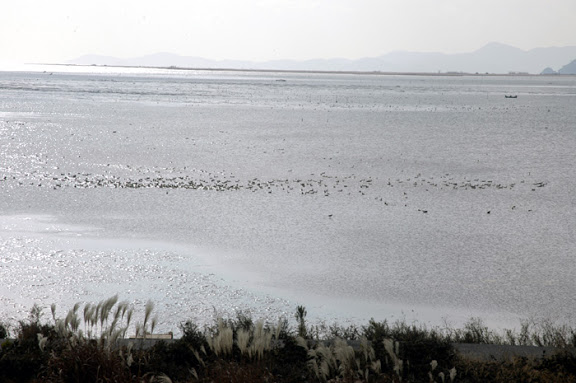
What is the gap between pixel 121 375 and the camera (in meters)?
7.09

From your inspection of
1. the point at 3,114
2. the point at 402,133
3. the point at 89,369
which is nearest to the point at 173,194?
the point at 89,369

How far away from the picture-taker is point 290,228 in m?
20.0

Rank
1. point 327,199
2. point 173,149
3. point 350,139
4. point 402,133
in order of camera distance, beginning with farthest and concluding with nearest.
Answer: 1. point 402,133
2. point 350,139
3. point 173,149
4. point 327,199

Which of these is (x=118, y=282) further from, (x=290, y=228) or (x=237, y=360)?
(x=237, y=360)

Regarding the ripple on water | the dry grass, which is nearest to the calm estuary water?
the ripple on water

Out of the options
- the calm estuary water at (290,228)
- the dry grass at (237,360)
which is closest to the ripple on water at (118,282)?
the calm estuary water at (290,228)

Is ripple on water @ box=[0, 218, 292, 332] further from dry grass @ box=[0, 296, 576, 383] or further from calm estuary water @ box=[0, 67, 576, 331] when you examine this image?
dry grass @ box=[0, 296, 576, 383]

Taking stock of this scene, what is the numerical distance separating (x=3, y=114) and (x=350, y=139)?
109 ft

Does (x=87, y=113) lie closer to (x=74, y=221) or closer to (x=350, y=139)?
(x=350, y=139)

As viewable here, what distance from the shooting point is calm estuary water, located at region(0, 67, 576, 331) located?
1377 centimetres

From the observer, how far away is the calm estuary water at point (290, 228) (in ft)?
45.2

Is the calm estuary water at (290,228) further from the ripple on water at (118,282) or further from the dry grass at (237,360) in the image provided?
the dry grass at (237,360)

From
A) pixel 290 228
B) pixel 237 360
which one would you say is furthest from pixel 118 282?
pixel 237 360

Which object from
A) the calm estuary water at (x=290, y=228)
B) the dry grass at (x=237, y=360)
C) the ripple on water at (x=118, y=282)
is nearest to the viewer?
the dry grass at (x=237, y=360)
